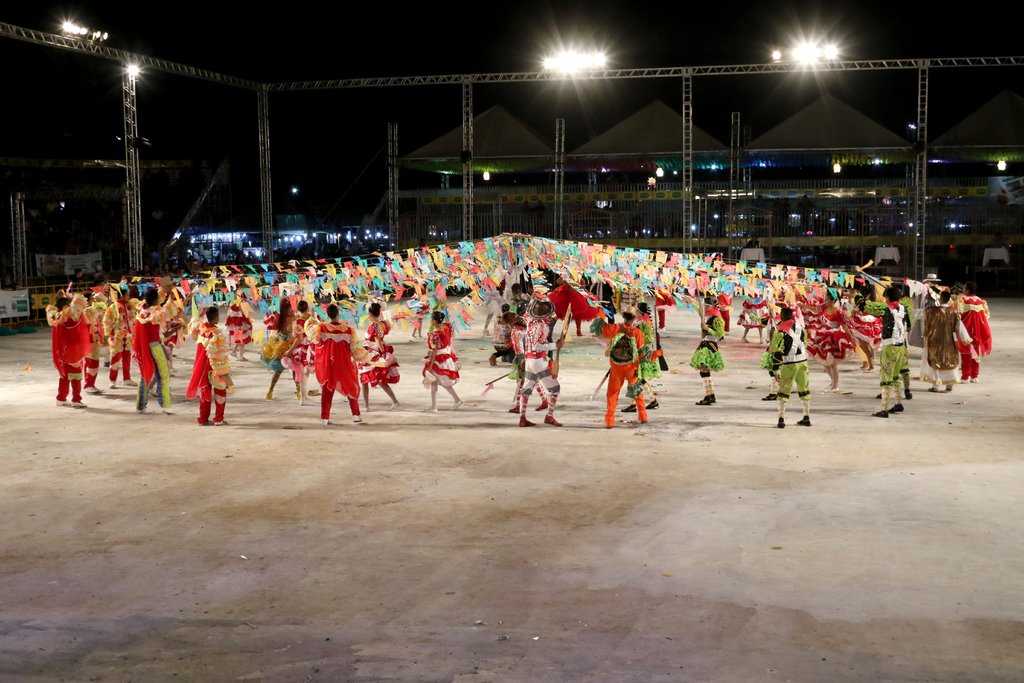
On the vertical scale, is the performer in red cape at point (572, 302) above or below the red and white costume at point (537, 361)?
above

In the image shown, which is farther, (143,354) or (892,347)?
(143,354)

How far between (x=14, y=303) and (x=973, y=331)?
20615 mm

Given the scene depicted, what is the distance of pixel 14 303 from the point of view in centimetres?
2366

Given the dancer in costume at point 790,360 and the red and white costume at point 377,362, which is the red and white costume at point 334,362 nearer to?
the red and white costume at point 377,362

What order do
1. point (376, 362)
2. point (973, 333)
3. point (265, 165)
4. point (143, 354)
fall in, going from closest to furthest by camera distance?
point (143, 354), point (376, 362), point (973, 333), point (265, 165)

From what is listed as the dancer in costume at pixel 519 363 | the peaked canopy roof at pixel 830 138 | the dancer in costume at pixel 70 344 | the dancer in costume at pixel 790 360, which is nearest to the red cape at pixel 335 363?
the dancer in costume at pixel 519 363

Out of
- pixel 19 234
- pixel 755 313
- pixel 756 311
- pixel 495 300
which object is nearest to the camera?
pixel 756 311

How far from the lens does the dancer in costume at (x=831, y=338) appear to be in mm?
14133

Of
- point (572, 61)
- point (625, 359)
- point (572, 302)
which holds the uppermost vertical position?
point (572, 61)

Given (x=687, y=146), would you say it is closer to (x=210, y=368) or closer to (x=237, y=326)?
(x=237, y=326)

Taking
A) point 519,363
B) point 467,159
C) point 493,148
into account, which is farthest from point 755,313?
point 493,148

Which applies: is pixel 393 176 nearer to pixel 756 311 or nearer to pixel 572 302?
pixel 756 311

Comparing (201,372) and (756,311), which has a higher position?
(756,311)

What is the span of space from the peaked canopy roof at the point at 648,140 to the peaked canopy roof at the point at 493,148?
1554 mm
